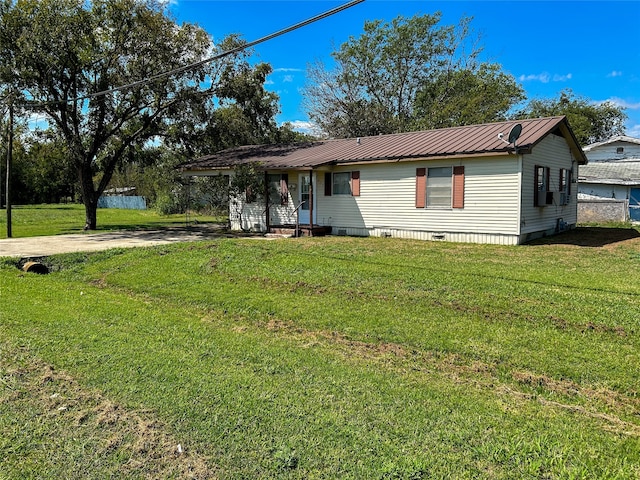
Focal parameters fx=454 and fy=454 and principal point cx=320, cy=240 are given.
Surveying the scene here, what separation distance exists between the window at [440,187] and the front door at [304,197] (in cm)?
409

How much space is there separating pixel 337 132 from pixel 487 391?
28556mm

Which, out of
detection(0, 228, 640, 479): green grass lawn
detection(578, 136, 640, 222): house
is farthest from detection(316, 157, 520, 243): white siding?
detection(578, 136, 640, 222): house

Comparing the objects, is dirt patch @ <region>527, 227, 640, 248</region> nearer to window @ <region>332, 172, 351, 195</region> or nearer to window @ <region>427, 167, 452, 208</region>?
window @ <region>427, 167, 452, 208</region>

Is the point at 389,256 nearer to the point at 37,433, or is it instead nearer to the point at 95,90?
the point at 37,433

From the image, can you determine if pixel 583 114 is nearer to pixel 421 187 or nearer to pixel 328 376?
pixel 421 187

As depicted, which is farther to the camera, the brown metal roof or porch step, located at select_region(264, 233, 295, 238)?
porch step, located at select_region(264, 233, 295, 238)

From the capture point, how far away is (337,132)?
30.9 m

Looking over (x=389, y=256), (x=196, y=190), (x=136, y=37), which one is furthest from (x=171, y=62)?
(x=389, y=256)

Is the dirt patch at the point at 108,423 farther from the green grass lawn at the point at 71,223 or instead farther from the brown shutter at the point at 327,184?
the green grass lawn at the point at 71,223

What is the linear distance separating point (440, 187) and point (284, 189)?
5.71 m

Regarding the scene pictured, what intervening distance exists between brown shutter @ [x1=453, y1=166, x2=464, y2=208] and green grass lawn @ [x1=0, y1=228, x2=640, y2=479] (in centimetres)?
490

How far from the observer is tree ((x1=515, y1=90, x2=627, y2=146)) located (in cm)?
3616

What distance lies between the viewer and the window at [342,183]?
14.9 metres

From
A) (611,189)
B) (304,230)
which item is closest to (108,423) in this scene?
(304,230)
